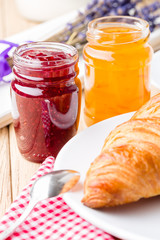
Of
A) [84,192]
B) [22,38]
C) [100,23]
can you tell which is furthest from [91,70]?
[22,38]

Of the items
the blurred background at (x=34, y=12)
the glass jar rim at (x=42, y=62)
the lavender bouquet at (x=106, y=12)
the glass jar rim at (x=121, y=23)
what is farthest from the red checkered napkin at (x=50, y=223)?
the blurred background at (x=34, y=12)

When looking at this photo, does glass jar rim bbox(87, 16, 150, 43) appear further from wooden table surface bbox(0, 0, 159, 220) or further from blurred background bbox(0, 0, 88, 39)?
blurred background bbox(0, 0, 88, 39)

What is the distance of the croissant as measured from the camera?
878 millimetres

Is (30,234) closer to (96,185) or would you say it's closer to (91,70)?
(96,185)

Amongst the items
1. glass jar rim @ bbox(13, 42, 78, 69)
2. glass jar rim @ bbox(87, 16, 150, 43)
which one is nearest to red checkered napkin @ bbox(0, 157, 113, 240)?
glass jar rim @ bbox(13, 42, 78, 69)

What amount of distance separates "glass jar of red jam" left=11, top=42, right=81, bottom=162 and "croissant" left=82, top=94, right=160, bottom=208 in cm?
26

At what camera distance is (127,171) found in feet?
2.95

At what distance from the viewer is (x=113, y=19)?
1482 millimetres

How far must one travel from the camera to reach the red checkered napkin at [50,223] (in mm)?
910

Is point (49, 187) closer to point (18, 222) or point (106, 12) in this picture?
point (18, 222)

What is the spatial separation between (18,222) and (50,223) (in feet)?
0.25

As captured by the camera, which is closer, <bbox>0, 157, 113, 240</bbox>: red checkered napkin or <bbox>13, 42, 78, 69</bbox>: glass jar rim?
<bbox>0, 157, 113, 240</bbox>: red checkered napkin

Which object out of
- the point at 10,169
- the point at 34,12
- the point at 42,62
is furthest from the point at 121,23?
the point at 34,12

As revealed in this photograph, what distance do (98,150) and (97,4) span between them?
1159 mm
